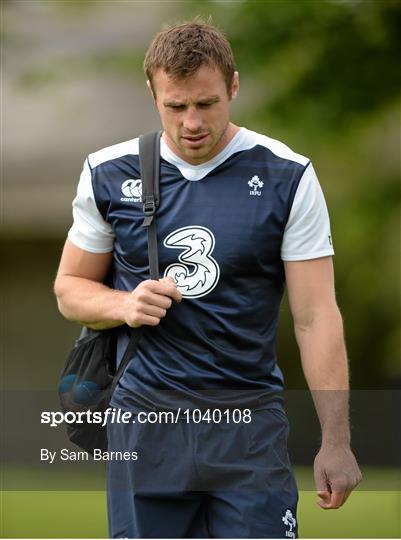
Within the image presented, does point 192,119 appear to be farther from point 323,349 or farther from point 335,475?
point 335,475

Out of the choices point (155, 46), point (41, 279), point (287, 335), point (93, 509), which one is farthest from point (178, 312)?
point (41, 279)

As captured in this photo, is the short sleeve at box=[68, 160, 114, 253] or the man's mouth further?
the short sleeve at box=[68, 160, 114, 253]

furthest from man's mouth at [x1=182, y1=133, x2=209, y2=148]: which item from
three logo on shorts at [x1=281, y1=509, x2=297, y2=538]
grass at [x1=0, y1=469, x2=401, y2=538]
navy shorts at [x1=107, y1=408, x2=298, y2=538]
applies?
grass at [x1=0, y1=469, x2=401, y2=538]

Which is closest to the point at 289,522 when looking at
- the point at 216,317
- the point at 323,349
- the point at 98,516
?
the point at 323,349

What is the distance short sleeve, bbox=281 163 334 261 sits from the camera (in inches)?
155

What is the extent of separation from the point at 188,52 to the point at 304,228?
760 mm

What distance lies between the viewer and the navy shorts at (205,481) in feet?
12.5

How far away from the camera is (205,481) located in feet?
12.6

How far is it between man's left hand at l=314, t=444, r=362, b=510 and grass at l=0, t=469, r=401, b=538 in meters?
2.17

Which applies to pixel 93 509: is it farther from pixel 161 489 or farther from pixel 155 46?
pixel 155 46

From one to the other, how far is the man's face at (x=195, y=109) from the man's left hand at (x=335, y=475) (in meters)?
1.17

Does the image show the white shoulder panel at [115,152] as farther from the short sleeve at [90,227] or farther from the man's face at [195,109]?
the man's face at [195,109]

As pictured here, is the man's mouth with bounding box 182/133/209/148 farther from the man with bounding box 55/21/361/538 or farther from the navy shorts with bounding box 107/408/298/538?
the navy shorts with bounding box 107/408/298/538

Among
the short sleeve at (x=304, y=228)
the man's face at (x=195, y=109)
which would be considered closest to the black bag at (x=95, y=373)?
the man's face at (x=195, y=109)
